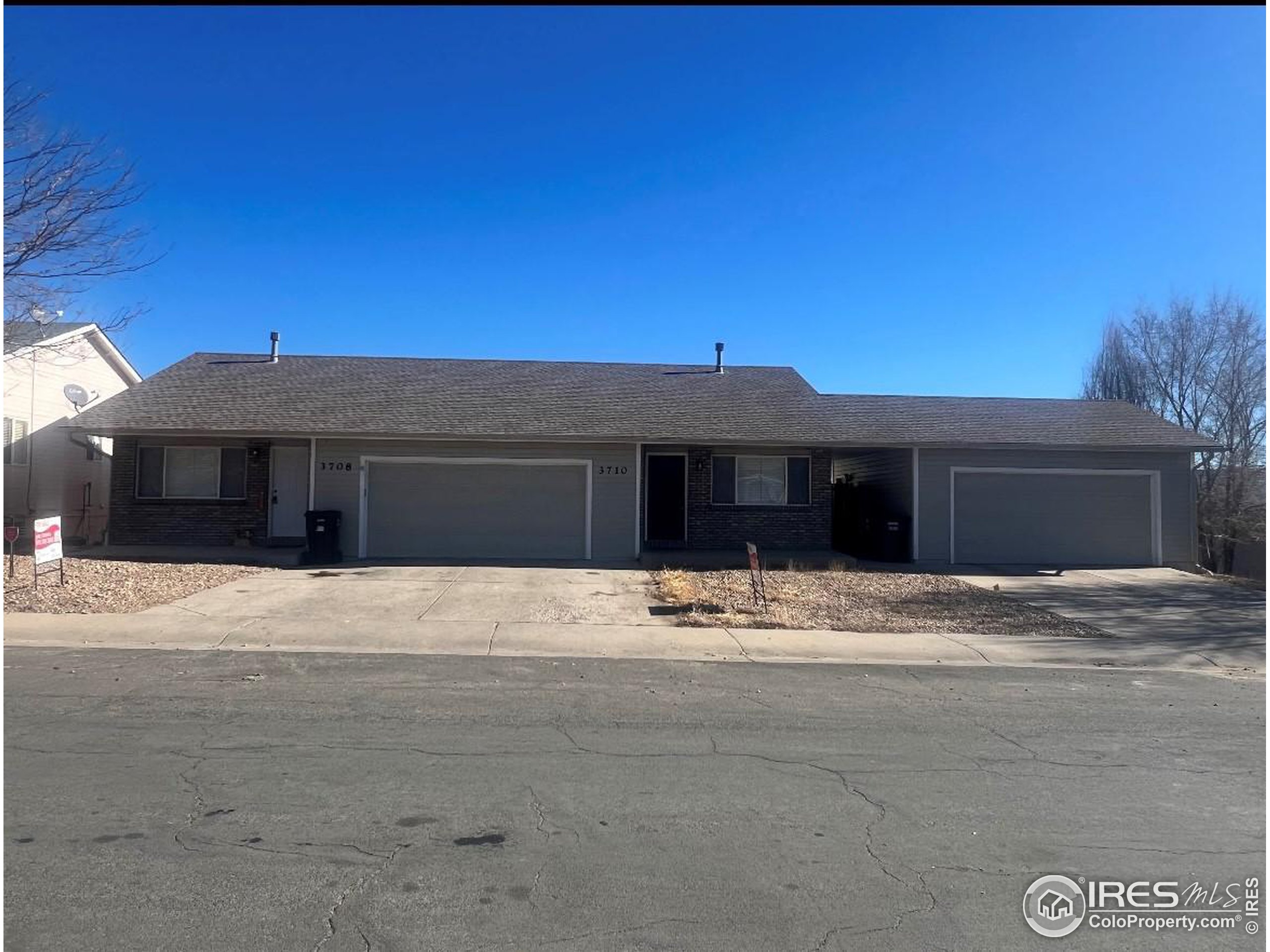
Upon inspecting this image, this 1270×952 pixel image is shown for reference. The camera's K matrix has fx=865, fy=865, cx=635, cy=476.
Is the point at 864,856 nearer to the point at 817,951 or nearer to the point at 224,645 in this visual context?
the point at 817,951

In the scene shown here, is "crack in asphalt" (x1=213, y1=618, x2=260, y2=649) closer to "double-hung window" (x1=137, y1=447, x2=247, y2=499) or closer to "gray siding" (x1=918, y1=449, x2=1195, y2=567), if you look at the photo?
"double-hung window" (x1=137, y1=447, x2=247, y2=499)

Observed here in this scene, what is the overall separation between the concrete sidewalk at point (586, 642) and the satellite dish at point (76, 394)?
13.0 meters

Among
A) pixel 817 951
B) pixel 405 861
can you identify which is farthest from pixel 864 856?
pixel 405 861

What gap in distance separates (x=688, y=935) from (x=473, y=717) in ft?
11.7

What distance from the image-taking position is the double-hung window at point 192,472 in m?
18.0

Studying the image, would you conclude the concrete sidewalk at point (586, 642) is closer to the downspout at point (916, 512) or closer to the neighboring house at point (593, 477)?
the neighboring house at point (593, 477)

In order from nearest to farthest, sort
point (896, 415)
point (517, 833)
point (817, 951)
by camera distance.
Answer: point (817, 951) < point (517, 833) < point (896, 415)

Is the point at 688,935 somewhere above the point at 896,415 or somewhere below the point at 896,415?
below

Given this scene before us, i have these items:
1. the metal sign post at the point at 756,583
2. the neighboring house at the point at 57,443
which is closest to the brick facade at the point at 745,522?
the metal sign post at the point at 756,583

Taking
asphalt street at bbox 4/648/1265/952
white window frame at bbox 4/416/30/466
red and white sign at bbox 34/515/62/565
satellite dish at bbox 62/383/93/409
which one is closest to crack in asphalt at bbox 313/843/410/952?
asphalt street at bbox 4/648/1265/952

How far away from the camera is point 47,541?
11.7 metres

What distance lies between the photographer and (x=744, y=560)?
17281 millimetres

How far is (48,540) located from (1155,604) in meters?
16.1

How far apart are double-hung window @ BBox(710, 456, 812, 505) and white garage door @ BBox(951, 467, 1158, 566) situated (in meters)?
3.16
